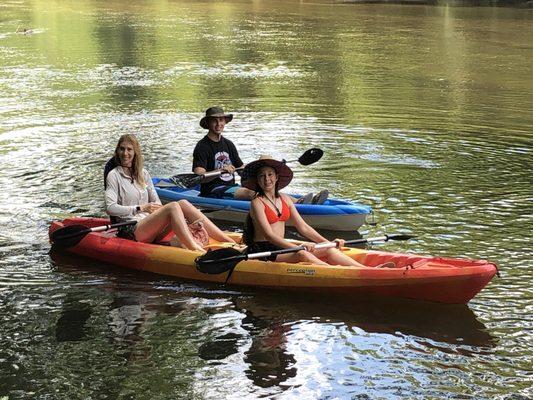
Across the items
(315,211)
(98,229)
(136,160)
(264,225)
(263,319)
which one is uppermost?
(136,160)

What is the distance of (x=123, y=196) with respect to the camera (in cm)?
902

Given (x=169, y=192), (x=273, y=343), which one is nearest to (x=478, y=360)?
(x=273, y=343)

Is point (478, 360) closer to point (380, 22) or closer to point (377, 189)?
point (377, 189)

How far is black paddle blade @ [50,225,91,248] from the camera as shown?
29.6 ft

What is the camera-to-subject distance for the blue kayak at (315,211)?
32.8 feet

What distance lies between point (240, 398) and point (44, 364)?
5.46 ft

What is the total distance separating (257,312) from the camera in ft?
25.6

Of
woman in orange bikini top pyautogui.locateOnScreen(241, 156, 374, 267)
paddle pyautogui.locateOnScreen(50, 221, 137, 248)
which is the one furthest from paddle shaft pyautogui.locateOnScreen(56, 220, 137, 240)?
woman in orange bikini top pyautogui.locateOnScreen(241, 156, 374, 267)

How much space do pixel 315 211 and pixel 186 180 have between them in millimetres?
2021

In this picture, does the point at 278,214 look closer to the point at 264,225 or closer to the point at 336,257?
the point at 264,225

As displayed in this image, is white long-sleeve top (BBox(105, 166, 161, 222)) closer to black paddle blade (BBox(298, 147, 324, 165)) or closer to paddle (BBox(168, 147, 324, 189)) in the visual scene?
paddle (BBox(168, 147, 324, 189))

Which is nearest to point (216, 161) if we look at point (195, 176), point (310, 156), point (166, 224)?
point (195, 176)

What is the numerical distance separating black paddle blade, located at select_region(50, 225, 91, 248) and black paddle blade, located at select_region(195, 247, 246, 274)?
5.35 ft

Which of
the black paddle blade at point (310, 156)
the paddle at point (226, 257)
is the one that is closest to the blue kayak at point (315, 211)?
the black paddle blade at point (310, 156)
